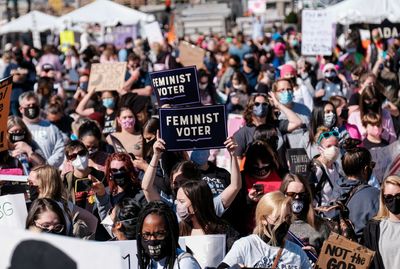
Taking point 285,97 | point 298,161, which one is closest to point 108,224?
point 298,161

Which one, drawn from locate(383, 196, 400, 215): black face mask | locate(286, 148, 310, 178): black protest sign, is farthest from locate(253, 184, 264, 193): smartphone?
→ locate(383, 196, 400, 215): black face mask

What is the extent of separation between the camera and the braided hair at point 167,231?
4.69m

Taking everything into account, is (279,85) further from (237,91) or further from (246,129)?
(237,91)

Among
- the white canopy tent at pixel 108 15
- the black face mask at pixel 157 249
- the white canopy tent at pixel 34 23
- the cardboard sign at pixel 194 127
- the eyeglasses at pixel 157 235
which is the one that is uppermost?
the cardboard sign at pixel 194 127

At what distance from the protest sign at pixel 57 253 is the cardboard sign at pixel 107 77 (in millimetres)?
8982

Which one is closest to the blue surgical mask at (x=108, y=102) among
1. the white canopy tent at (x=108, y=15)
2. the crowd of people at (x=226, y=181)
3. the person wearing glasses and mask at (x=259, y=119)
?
the crowd of people at (x=226, y=181)

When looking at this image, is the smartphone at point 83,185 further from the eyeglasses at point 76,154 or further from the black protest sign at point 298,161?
the black protest sign at point 298,161

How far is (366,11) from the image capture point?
77.3 feet

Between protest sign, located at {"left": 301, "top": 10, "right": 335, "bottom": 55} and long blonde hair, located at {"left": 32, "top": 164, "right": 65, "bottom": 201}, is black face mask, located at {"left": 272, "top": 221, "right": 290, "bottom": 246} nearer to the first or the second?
long blonde hair, located at {"left": 32, "top": 164, "right": 65, "bottom": 201}

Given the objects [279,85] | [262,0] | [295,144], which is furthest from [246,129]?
[262,0]

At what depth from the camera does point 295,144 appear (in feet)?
29.5

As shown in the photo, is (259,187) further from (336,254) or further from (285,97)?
(285,97)

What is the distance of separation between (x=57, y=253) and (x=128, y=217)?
259 cm

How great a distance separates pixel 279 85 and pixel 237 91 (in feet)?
11.8
